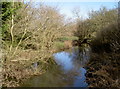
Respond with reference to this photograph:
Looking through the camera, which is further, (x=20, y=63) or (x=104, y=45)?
(x=104, y=45)

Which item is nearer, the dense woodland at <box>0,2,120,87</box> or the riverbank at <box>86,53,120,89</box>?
the riverbank at <box>86,53,120,89</box>

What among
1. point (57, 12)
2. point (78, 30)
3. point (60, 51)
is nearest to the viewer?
point (57, 12)

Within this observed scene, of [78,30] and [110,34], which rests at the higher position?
[78,30]

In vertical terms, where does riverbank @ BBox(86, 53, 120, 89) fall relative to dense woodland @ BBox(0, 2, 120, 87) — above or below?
below

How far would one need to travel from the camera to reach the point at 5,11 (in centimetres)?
879

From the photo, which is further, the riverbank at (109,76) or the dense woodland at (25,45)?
the dense woodland at (25,45)

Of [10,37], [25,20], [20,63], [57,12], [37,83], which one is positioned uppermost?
[57,12]

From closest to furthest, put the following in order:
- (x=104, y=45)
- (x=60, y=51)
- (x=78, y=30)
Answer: (x=104, y=45), (x=60, y=51), (x=78, y=30)

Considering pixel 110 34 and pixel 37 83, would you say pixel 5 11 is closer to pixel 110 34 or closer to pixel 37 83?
pixel 37 83

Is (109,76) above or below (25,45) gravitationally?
below

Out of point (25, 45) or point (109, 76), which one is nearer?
point (109, 76)

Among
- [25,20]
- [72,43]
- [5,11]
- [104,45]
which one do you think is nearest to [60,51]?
[72,43]

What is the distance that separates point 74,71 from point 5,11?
6923mm

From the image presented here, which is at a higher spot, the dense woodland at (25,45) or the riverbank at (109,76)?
the dense woodland at (25,45)
